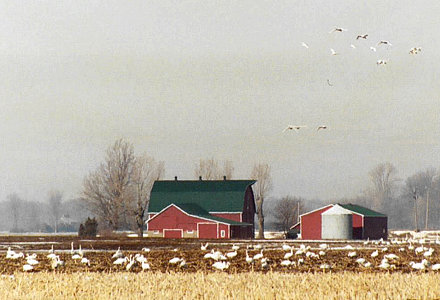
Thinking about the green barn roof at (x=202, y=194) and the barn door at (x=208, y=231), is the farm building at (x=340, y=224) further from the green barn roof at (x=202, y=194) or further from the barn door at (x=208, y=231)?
the green barn roof at (x=202, y=194)

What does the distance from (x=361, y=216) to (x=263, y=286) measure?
6506 cm

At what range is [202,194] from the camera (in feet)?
302

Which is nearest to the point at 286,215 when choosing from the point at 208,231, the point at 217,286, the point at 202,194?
Answer: the point at 202,194

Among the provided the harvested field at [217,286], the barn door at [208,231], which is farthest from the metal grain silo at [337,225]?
the harvested field at [217,286]

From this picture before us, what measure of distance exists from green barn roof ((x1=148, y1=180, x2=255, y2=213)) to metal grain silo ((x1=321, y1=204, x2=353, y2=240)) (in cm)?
1329

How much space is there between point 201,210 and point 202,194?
4133mm

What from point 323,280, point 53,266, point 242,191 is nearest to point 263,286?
point 323,280

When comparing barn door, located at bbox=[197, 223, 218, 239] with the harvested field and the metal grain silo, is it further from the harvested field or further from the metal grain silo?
the harvested field

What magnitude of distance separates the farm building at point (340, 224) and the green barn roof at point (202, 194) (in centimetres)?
1069

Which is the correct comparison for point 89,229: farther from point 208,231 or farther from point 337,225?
point 337,225

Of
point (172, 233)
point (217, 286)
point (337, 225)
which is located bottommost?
point (172, 233)

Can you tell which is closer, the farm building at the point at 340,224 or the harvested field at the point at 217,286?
the harvested field at the point at 217,286

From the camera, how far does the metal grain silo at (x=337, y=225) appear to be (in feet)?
253

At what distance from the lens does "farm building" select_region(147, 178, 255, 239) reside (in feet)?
269
